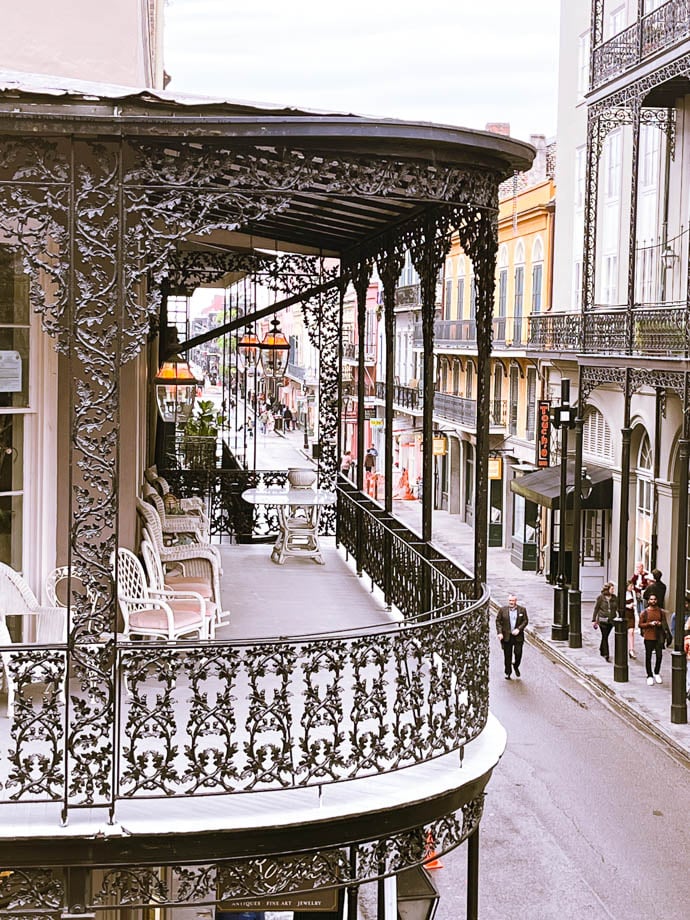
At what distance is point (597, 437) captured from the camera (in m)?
30.0

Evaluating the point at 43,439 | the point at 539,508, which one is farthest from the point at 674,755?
the point at 539,508

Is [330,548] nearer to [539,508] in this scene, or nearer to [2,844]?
[2,844]

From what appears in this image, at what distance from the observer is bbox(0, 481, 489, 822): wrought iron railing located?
6.63m

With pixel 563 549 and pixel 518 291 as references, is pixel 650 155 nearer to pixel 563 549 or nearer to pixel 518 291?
pixel 563 549

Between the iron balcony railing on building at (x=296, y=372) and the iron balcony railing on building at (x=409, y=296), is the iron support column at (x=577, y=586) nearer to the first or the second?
the iron balcony railing on building at (x=409, y=296)

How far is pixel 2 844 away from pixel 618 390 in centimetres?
2286

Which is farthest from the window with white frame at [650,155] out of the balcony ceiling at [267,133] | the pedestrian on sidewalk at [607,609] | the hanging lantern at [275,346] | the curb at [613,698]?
the balcony ceiling at [267,133]

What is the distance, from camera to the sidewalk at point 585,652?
734 inches

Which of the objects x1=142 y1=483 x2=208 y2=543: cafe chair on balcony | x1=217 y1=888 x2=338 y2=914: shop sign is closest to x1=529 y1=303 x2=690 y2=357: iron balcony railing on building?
x1=142 y1=483 x2=208 y2=543: cafe chair on balcony

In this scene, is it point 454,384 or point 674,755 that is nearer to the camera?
point 674,755

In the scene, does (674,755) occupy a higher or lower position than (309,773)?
lower

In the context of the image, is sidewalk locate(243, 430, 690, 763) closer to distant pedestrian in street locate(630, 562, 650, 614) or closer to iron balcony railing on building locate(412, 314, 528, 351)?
distant pedestrian in street locate(630, 562, 650, 614)

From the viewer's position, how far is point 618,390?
27.9 metres

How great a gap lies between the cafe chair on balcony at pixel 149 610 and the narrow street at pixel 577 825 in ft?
14.6
